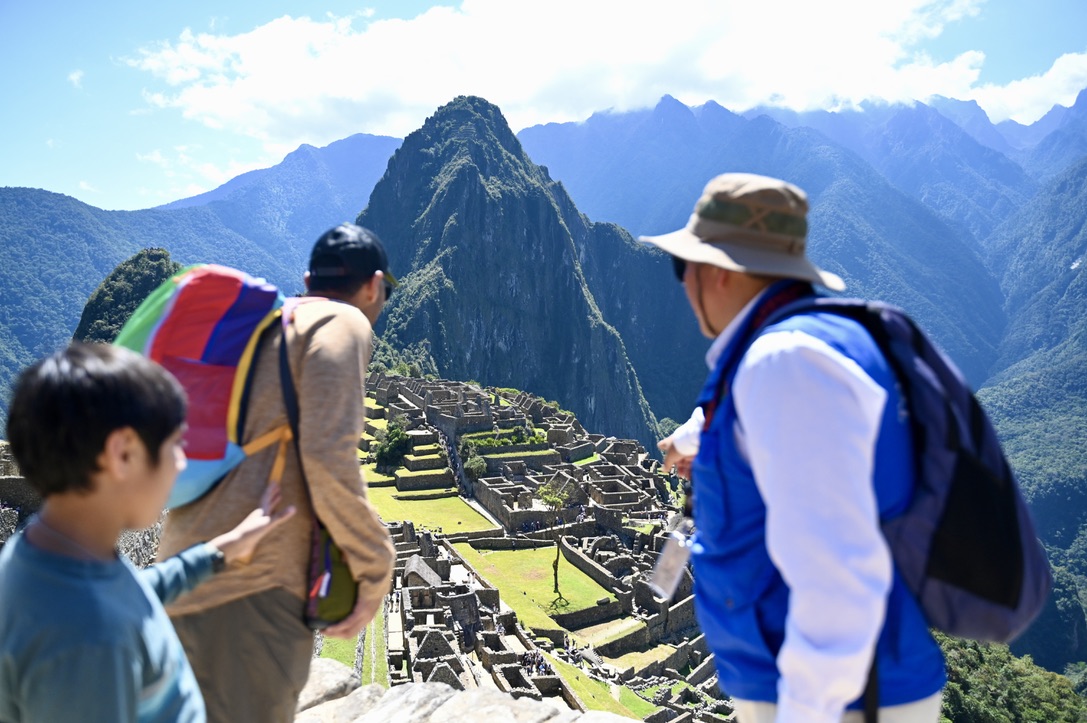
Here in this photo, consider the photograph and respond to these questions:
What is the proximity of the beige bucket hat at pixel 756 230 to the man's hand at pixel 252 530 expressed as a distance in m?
1.33

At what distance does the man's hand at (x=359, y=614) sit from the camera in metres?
2.18

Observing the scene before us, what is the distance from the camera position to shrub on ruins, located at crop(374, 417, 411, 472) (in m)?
30.2

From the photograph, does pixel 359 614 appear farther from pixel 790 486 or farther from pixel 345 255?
pixel 790 486

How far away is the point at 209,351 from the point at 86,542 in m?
0.75

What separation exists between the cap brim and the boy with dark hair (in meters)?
1.26

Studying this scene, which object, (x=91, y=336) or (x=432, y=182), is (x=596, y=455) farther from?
(x=432, y=182)

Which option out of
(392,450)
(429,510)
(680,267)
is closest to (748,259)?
(680,267)

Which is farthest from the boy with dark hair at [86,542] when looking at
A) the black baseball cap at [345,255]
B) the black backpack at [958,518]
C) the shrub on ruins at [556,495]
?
the shrub on ruins at [556,495]

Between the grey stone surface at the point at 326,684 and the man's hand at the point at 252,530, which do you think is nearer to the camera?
the man's hand at the point at 252,530

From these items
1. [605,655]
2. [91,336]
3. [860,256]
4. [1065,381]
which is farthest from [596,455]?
[860,256]

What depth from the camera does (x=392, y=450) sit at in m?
30.4

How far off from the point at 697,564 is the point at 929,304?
135 m

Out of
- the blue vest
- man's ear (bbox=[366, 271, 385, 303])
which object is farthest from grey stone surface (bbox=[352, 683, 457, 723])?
the blue vest

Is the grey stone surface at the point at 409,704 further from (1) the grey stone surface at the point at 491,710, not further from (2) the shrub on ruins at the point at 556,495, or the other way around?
(2) the shrub on ruins at the point at 556,495
